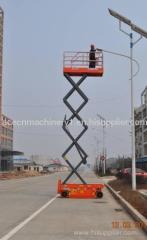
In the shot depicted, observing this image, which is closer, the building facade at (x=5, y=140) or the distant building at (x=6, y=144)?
the building facade at (x=5, y=140)

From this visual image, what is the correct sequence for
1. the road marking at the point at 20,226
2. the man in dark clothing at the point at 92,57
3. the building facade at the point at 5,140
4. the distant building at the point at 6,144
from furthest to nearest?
1. the distant building at the point at 6,144
2. the building facade at the point at 5,140
3. the man in dark clothing at the point at 92,57
4. the road marking at the point at 20,226

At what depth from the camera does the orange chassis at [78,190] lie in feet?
79.7

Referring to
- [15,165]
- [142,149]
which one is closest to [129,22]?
[142,149]

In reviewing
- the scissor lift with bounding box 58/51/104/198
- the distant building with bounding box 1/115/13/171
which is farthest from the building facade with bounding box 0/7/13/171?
the scissor lift with bounding box 58/51/104/198

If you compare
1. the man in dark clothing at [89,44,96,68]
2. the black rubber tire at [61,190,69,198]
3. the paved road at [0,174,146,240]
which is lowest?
the paved road at [0,174,146,240]

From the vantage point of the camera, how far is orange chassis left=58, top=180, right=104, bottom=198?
24.3m

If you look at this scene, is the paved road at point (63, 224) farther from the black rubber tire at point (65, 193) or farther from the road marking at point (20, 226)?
the black rubber tire at point (65, 193)

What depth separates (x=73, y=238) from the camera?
1054 centimetres

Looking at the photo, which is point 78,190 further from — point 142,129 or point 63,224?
point 142,129

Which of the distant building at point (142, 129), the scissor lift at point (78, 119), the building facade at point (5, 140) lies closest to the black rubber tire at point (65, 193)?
the scissor lift at point (78, 119)

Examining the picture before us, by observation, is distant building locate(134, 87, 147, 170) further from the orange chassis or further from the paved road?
the paved road

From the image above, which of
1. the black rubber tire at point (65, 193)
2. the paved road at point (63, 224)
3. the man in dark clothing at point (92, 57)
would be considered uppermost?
the man in dark clothing at point (92, 57)

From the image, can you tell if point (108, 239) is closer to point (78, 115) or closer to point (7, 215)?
point (7, 215)

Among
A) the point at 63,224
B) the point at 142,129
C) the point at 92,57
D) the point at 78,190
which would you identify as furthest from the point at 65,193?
the point at 142,129
